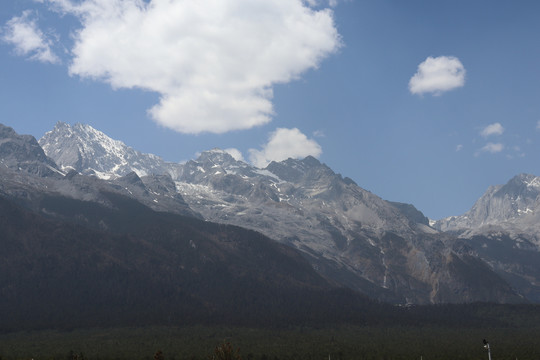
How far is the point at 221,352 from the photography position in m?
139

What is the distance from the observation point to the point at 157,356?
135125mm

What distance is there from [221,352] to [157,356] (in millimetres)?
13906
